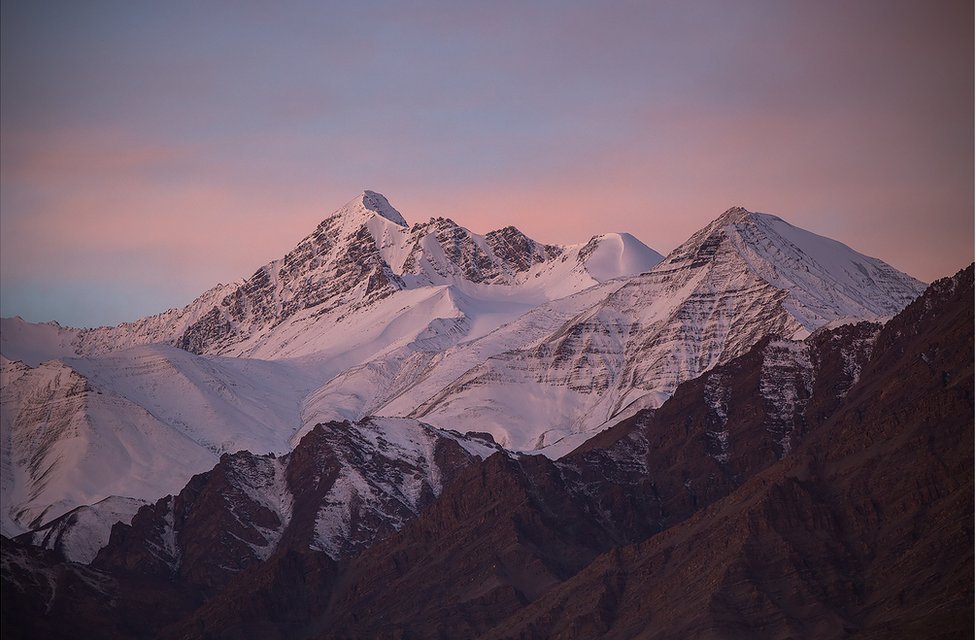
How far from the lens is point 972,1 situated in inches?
6112

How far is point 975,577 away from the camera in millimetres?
196875

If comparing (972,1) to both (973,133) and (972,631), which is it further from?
(972,631)

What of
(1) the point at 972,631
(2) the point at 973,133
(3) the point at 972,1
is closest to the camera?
(3) the point at 972,1

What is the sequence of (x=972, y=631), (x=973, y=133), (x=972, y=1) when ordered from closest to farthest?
1. (x=972, y=1)
2. (x=973, y=133)
3. (x=972, y=631)

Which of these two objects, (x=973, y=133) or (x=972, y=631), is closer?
(x=973, y=133)

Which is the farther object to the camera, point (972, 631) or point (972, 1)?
point (972, 631)

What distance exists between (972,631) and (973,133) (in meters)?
41.3

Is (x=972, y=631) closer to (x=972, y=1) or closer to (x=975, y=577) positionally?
(x=975, y=577)

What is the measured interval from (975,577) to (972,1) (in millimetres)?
59470

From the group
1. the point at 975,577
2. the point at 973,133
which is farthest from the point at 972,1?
the point at 975,577

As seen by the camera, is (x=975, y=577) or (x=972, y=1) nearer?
(x=972, y=1)

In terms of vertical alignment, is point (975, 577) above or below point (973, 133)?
below

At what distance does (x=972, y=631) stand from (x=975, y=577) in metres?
4.54

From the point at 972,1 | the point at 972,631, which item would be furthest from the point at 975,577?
the point at 972,1
